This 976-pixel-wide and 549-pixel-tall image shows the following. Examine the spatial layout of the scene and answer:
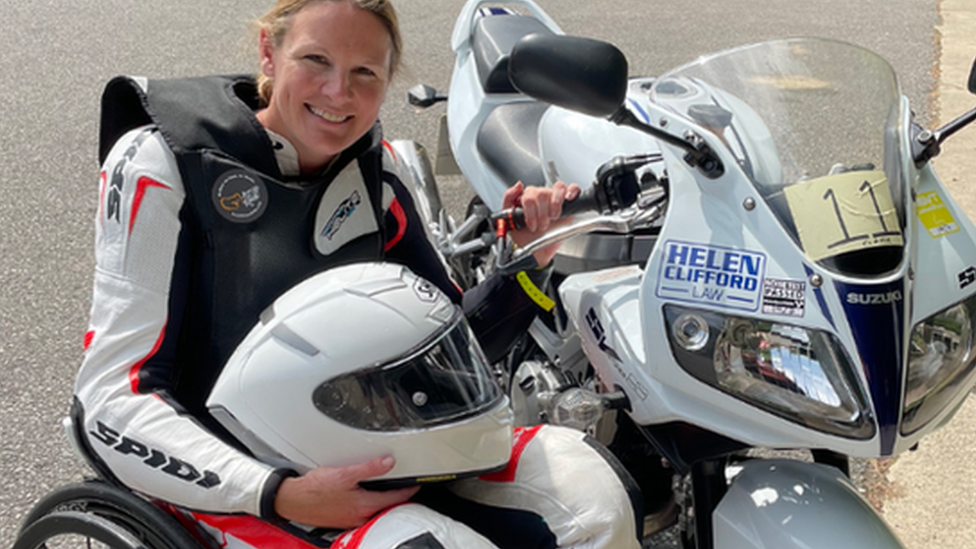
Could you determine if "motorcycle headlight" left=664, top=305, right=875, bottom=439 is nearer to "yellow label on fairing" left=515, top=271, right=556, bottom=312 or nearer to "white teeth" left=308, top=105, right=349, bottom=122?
"yellow label on fairing" left=515, top=271, right=556, bottom=312

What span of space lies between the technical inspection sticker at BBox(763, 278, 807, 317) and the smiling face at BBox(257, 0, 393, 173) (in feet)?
2.46

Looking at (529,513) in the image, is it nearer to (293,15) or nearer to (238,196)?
Answer: (238,196)

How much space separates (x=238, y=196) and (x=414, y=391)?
0.45m

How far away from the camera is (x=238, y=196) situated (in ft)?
5.67

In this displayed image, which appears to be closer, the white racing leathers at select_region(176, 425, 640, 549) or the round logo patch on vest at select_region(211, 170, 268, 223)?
the white racing leathers at select_region(176, 425, 640, 549)

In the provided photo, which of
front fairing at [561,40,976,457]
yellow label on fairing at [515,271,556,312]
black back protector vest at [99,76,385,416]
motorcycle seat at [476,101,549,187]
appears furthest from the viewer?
motorcycle seat at [476,101,549,187]

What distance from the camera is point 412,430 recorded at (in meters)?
1.55

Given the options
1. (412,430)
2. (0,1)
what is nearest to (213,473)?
(412,430)

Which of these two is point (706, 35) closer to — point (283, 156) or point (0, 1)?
point (0, 1)

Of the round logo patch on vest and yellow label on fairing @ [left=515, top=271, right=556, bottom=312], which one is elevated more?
the round logo patch on vest

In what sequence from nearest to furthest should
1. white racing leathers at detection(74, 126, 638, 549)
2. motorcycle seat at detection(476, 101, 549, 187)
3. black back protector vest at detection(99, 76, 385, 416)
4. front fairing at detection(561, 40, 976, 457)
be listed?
front fairing at detection(561, 40, 976, 457)
white racing leathers at detection(74, 126, 638, 549)
black back protector vest at detection(99, 76, 385, 416)
motorcycle seat at detection(476, 101, 549, 187)

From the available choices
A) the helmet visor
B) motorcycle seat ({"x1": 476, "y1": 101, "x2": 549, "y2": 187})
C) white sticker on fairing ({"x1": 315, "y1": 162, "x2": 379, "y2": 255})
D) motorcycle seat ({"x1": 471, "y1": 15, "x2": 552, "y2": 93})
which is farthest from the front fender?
motorcycle seat ({"x1": 471, "y1": 15, "x2": 552, "y2": 93})

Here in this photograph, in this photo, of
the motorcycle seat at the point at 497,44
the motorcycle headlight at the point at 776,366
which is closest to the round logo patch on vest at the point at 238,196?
the motorcycle headlight at the point at 776,366

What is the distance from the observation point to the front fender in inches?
62.9
